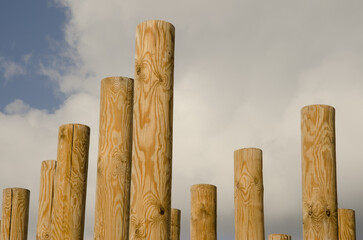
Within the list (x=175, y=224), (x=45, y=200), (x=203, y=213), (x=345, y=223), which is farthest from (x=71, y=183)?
(x=345, y=223)

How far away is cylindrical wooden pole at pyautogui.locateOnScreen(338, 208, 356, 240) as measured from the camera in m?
9.12

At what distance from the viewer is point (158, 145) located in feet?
16.3

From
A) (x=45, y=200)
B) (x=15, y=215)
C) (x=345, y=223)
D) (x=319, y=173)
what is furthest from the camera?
(x=15, y=215)

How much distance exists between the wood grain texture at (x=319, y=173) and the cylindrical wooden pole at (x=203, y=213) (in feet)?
8.69

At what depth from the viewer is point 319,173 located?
256 inches

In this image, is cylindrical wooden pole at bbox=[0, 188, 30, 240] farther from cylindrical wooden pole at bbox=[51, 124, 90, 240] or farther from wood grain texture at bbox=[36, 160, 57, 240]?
cylindrical wooden pole at bbox=[51, 124, 90, 240]

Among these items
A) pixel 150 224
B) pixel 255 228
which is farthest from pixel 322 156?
pixel 150 224

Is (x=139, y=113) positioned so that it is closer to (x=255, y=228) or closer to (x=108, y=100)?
(x=108, y=100)

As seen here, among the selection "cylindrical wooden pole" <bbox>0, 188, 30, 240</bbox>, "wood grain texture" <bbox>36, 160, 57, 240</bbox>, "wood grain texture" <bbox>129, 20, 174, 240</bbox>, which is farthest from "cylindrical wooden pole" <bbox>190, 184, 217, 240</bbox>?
"wood grain texture" <bbox>129, 20, 174, 240</bbox>

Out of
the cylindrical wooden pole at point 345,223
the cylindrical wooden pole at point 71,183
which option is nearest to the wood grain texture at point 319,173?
the cylindrical wooden pole at point 71,183

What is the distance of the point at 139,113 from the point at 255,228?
10.1 ft

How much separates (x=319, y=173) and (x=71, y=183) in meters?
2.86

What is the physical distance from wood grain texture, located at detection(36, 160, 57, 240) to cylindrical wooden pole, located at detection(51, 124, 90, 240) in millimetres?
1569

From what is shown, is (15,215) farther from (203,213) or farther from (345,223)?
(345,223)
